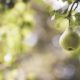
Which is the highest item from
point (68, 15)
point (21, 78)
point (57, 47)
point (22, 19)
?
point (22, 19)

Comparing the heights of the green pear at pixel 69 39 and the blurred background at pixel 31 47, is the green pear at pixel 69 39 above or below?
below

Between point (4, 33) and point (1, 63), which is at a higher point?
point (4, 33)

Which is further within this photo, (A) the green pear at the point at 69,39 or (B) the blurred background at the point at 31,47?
(B) the blurred background at the point at 31,47

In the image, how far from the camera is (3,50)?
2.20m

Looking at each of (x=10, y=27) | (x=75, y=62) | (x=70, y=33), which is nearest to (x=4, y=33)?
(x=10, y=27)

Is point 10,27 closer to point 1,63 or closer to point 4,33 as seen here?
point 4,33

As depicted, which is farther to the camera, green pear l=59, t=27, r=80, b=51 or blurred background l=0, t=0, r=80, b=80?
blurred background l=0, t=0, r=80, b=80

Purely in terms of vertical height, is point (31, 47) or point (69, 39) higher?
point (31, 47)

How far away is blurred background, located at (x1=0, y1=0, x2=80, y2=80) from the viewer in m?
2.17

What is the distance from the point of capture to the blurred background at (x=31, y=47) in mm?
2170

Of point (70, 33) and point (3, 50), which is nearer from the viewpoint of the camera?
point (70, 33)

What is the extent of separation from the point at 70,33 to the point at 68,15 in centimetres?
11

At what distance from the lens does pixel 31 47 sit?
230 centimetres

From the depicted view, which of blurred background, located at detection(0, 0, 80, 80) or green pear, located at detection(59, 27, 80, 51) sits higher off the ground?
blurred background, located at detection(0, 0, 80, 80)
